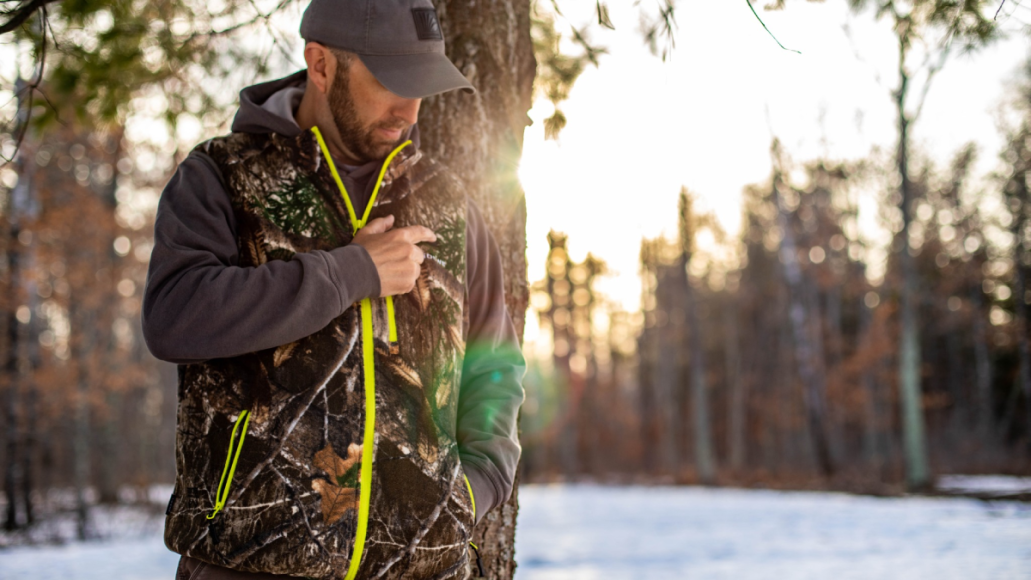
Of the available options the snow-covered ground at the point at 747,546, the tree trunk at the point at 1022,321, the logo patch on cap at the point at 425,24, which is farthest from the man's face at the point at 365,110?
the tree trunk at the point at 1022,321

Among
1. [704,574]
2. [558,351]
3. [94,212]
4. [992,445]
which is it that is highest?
[94,212]

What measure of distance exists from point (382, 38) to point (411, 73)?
0.10 m

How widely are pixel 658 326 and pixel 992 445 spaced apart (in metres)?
12.1

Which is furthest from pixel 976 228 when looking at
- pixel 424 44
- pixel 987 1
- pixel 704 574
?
pixel 424 44

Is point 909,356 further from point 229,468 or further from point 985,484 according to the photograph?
point 229,468

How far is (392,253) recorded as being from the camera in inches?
61.2

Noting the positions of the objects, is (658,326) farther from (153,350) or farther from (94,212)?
(153,350)

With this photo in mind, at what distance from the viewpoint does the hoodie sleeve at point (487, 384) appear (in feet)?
5.56

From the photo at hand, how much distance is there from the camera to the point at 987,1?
9.63 ft

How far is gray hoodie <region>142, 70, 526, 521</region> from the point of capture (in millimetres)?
1392

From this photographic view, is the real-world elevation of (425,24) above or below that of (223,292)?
above

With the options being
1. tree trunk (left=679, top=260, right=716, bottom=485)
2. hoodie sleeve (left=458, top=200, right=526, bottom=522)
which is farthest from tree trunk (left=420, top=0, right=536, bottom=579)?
tree trunk (left=679, top=260, right=716, bottom=485)

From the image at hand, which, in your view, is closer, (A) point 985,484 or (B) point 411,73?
(B) point 411,73

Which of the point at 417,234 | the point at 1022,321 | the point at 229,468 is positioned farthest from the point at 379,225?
the point at 1022,321
